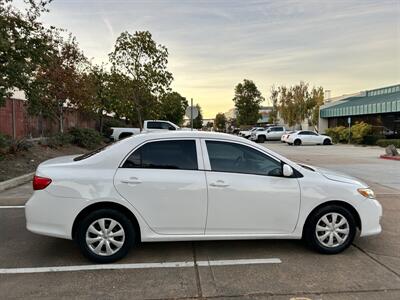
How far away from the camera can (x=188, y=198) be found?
4.41 m

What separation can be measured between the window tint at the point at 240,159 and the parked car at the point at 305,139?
3025 centimetres

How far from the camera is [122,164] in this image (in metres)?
4.45

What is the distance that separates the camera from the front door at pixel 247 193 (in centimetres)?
446

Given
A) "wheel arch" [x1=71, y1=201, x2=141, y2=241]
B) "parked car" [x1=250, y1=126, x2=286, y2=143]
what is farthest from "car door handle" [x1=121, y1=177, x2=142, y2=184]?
"parked car" [x1=250, y1=126, x2=286, y2=143]

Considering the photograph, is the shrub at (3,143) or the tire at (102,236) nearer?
the tire at (102,236)

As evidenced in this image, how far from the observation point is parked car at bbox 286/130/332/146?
111 ft

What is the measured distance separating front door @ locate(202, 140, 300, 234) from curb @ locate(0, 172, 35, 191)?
6692 mm

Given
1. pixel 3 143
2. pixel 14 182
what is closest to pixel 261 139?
pixel 3 143

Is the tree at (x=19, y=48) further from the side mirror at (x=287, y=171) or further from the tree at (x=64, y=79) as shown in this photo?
the side mirror at (x=287, y=171)

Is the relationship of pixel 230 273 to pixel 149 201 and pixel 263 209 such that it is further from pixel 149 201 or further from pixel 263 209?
pixel 149 201

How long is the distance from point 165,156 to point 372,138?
109ft

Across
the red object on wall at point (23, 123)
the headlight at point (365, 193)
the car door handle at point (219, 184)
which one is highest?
the red object on wall at point (23, 123)

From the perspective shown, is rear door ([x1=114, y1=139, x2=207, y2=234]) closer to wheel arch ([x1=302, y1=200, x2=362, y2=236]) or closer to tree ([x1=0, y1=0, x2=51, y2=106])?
wheel arch ([x1=302, y1=200, x2=362, y2=236])

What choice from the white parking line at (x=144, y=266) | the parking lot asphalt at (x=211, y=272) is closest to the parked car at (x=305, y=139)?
the parking lot asphalt at (x=211, y=272)
